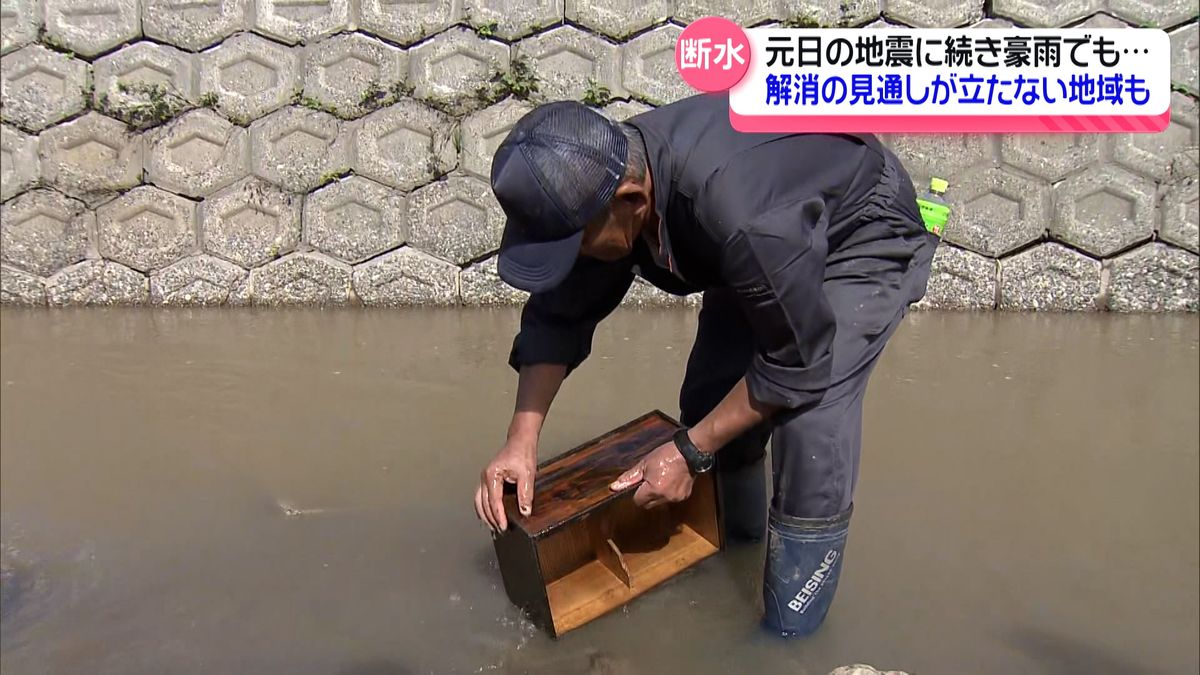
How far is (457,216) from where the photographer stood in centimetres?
387

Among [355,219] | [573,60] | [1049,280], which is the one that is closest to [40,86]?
[355,219]

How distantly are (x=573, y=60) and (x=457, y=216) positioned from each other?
0.78 m

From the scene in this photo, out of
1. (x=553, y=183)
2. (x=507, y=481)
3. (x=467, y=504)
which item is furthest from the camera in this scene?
(x=467, y=504)

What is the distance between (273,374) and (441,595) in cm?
150

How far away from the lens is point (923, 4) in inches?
Result: 148

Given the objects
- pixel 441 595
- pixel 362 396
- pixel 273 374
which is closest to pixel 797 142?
pixel 441 595

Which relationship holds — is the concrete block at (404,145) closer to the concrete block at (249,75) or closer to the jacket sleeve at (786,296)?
the concrete block at (249,75)

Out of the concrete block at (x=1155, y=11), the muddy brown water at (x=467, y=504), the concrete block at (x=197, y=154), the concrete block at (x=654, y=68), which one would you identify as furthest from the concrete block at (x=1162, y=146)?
the concrete block at (x=197, y=154)

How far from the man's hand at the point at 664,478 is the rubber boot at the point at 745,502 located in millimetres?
438

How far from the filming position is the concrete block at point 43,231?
391cm

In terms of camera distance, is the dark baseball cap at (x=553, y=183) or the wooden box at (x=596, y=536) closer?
the dark baseball cap at (x=553, y=183)

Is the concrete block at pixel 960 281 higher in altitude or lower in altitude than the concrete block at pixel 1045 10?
lower

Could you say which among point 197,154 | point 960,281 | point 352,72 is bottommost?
point 960,281

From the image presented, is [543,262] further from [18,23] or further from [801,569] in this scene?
[18,23]
